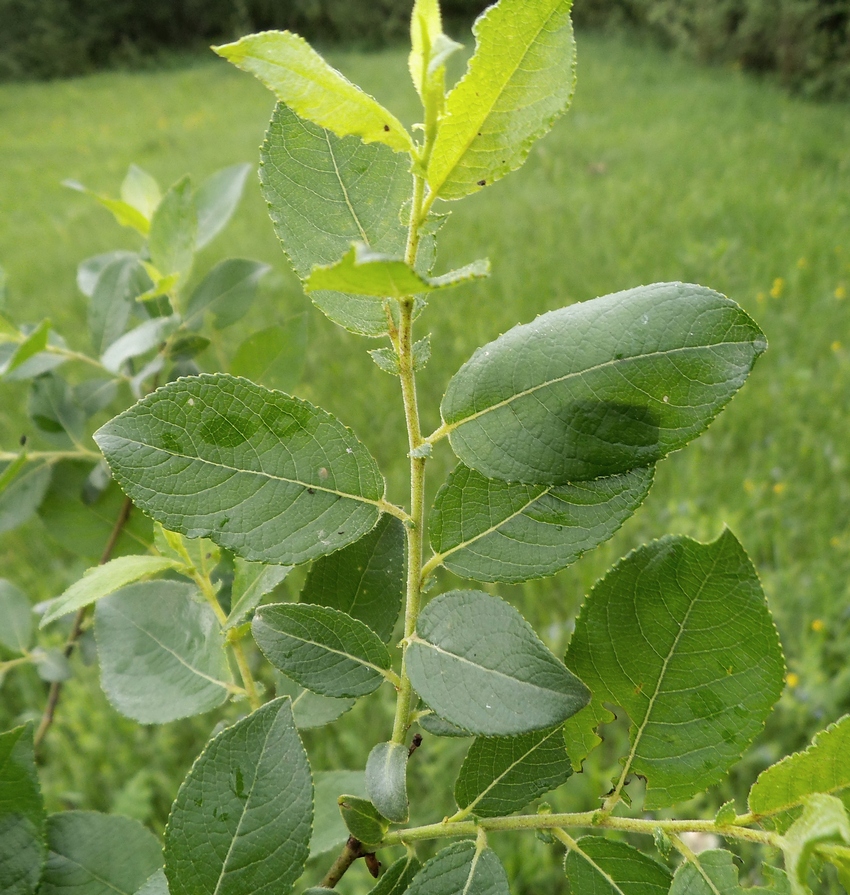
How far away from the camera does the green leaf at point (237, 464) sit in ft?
1.54

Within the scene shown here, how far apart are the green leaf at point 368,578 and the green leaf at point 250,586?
1.7 inches

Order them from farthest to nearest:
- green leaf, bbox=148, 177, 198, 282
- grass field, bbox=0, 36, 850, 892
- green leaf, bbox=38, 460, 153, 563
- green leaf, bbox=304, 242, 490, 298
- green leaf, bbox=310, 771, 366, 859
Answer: grass field, bbox=0, 36, 850, 892
green leaf, bbox=38, 460, 153, 563
green leaf, bbox=148, 177, 198, 282
green leaf, bbox=310, 771, 366, 859
green leaf, bbox=304, 242, 490, 298

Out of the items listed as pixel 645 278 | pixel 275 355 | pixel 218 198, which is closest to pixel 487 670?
pixel 275 355

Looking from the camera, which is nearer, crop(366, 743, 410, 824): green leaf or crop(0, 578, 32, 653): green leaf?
crop(366, 743, 410, 824): green leaf

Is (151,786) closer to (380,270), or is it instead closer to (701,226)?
(380,270)

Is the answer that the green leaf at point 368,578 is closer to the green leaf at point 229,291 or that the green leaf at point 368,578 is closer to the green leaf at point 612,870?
the green leaf at point 612,870

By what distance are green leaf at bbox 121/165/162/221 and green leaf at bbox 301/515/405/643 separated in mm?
705

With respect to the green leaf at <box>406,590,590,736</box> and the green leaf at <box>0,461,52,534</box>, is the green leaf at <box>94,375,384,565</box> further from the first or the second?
the green leaf at <box>0,461,52,534</box>

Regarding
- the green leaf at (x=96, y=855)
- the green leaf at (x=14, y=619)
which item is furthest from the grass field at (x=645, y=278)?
the green leaf at (x=96, y=855)

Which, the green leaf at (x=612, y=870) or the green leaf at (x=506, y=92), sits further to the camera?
the green leaf at (x=612, y=870)

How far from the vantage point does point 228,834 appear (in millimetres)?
507

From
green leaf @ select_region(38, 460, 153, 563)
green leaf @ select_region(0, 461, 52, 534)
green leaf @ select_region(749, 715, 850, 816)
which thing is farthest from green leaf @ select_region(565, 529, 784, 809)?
green leaf @ select_region(0, 461, 52, 534)

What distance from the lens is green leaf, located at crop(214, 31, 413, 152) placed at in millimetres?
392

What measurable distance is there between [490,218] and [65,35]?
498 inches
